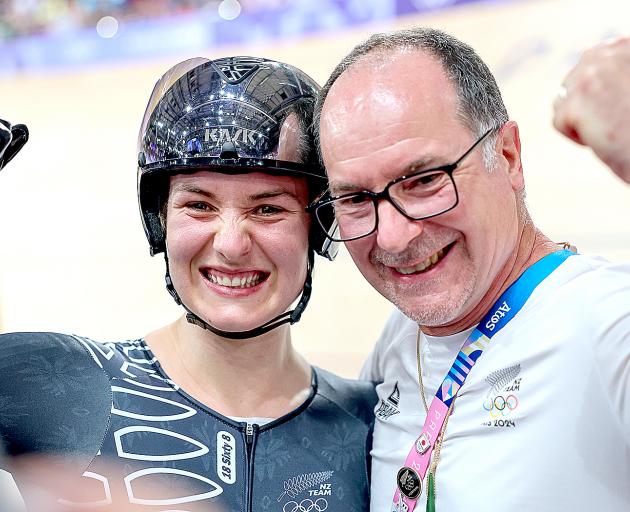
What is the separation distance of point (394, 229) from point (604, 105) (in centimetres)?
82

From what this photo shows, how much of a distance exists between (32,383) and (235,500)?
1.89 ft

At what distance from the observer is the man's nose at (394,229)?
1.86m

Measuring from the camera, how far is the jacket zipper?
80.1 inches

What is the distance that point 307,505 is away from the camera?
2068 mm

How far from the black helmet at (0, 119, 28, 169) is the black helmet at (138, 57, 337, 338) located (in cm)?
39

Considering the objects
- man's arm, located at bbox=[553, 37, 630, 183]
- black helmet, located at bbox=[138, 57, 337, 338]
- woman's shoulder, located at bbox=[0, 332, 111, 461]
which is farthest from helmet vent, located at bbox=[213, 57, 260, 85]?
man's arm, located at bbox=[553, 37, 630, 183]

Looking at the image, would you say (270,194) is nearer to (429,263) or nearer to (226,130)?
(226,130)

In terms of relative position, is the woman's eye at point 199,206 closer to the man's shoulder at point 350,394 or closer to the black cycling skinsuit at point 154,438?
the black cycling skinsuit at point 154,438

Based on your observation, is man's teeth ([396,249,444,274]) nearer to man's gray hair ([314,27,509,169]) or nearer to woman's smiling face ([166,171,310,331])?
man's gray hair ([314,27,509,169])

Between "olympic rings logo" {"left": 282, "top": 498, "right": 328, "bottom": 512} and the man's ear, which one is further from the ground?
the man's ear

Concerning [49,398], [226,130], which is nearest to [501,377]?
[226,130]

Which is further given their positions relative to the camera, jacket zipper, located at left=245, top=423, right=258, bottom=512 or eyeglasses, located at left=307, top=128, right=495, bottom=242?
jacket zipper, located at left=245, top=423, right=258, bottom=512

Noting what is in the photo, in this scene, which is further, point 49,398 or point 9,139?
point 49,398

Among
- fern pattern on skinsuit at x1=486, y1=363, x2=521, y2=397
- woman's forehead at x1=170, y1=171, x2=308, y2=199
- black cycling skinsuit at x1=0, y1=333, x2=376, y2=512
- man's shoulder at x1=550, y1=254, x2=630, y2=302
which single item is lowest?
black cycling skinsuit at x1=0, y1=333, x2=376, y2=512
